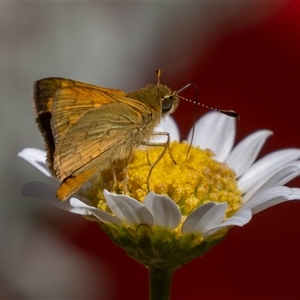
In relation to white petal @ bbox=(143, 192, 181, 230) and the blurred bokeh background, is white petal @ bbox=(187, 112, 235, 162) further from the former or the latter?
the blurred bokeh background

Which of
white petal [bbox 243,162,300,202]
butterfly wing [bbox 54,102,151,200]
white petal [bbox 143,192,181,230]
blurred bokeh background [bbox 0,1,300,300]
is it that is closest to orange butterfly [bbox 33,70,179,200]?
butterfly wing [bbox 54,102,151,200]

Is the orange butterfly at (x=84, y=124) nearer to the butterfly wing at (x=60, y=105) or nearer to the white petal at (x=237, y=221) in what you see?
the butterfly wing at (x=60, y=105)

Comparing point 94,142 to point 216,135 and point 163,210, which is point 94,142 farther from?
point 216,135

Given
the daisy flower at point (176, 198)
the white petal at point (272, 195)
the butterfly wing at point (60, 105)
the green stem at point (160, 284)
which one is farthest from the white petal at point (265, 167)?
the butterfly wing at point (60, 105)

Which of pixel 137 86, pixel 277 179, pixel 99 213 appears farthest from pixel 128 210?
pixel 137 86

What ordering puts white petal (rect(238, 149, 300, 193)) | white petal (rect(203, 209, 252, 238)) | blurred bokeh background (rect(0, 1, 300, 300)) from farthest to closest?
blurred bokeh background (rect(0, 1, 300, 300)) < white petal (rect(238, 149, 300, 193)) < white petal (rect(203, 209, 252, 238))
